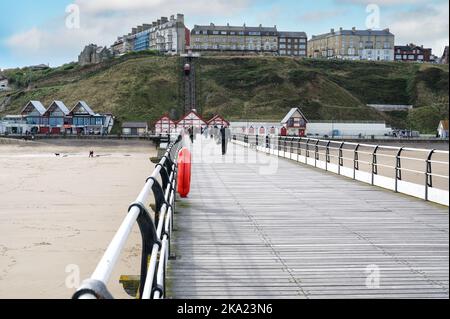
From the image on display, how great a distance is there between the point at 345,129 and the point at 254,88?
35882 millimetres

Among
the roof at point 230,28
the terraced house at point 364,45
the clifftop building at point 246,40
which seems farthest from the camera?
the terraced house at point 364,45

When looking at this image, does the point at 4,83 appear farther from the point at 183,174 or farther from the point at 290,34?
the point at 183,174

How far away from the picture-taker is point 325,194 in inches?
538

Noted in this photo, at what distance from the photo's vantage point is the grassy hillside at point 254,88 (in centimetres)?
11138

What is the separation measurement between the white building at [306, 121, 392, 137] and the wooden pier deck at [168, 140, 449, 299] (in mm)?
74016

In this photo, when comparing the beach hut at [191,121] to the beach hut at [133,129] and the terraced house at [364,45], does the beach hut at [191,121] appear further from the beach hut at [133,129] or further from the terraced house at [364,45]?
the terraced house at [364,45]

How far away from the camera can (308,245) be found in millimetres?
7723

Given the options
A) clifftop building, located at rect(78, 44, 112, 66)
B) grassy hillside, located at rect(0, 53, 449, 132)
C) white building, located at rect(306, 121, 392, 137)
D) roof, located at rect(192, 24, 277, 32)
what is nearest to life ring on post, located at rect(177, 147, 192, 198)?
white building, located at rect(306, 121, 392, 137)

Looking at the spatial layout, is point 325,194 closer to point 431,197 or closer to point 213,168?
point 431,197

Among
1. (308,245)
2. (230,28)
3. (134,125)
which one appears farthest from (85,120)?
(308,245)

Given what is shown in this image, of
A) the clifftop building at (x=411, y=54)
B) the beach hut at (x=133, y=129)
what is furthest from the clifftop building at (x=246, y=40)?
the beach hut at (x=133, y=129)

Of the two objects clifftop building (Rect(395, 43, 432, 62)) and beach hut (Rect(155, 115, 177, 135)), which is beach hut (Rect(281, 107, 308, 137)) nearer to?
beach hut (Rect(155, 115, 177, 135))

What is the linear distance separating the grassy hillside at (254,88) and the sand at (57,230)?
79.2m

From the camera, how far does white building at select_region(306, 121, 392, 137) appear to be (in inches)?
3438
